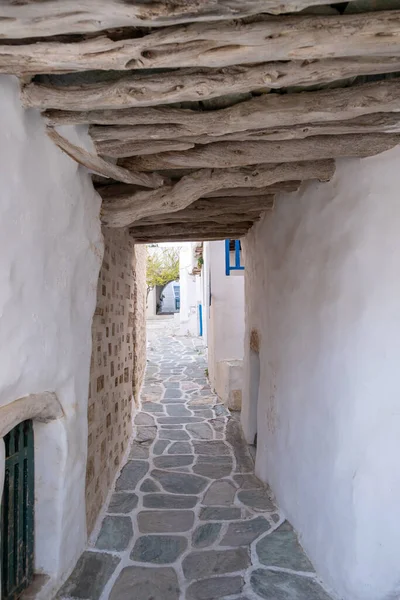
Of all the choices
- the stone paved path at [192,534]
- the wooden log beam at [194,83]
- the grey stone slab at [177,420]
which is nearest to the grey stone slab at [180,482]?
the stone paved path at [192,534]

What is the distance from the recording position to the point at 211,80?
62.8 inches

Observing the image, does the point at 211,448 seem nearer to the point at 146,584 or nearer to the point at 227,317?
the point at 146,584

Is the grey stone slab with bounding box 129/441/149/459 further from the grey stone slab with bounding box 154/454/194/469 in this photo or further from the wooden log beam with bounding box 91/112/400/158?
the wooden log beam with bounding box 91/112/400/158

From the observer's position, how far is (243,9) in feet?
4.15

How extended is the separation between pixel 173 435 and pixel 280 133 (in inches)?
177

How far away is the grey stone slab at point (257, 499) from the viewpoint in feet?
12.0

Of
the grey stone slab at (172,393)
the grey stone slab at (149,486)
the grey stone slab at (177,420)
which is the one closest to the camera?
the grey stone slab at (149,486)

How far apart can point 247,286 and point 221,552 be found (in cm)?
325

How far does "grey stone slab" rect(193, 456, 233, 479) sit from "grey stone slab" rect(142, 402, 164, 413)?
200 centimetres

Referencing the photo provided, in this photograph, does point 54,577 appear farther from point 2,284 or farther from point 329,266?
point 329,266

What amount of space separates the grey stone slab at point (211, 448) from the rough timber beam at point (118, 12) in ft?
15.0

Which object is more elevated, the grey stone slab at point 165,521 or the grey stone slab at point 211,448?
the grey stone slab at point 165,521

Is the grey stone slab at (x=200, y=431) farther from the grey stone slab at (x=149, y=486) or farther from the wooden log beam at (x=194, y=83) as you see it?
the wooden log beam at (x=194, y=83)

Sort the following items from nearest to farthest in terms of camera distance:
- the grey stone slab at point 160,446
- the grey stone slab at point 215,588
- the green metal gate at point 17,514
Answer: the green metal gate at point 17,514 < the grey stone slab at point 215,588 < the grey stone slab at point 160,446
